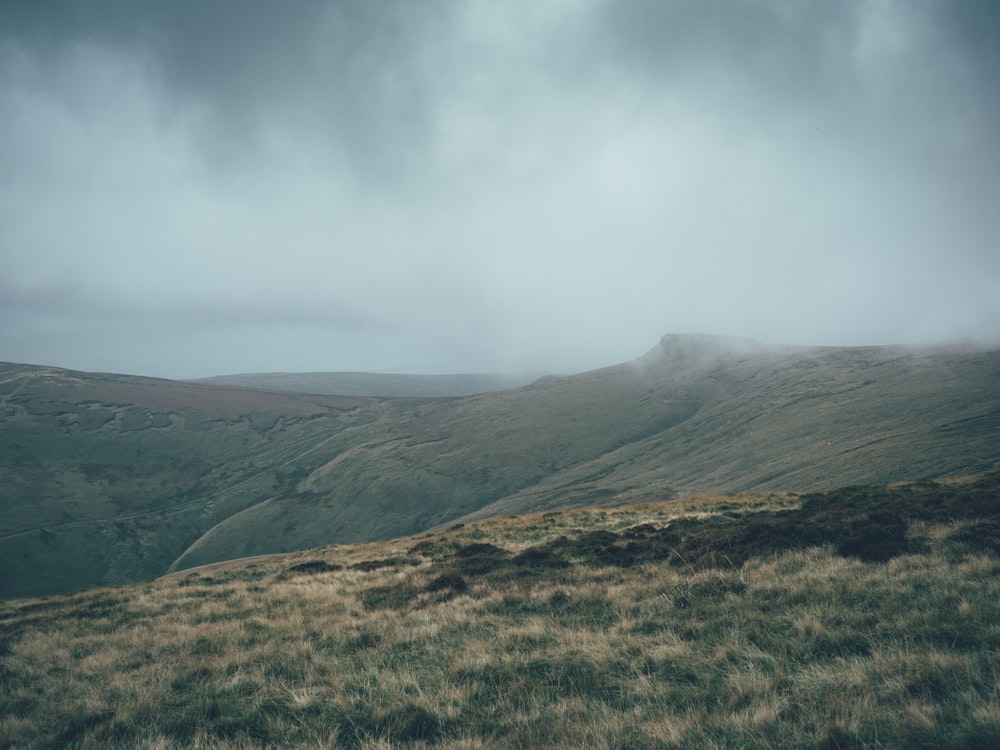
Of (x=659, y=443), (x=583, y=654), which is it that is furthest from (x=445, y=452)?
(x=583, y=654)

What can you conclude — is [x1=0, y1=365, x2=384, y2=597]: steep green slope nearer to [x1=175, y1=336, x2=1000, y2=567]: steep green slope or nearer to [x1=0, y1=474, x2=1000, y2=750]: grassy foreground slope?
[x1=175, y1=336, x2=1000, y2=567]: steep green slope

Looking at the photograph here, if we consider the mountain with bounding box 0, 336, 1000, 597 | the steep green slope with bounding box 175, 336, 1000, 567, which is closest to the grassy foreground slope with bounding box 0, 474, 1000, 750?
the steep green slope with bounding box 175, 336, 1000, 567

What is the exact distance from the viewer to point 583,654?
793cm

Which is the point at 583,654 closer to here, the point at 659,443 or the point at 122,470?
the point at 659,443

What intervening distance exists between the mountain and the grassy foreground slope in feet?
127

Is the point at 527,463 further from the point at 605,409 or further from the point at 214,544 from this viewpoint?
the point at 214,544

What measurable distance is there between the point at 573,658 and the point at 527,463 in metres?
121

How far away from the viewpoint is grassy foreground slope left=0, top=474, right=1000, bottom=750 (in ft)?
18.5

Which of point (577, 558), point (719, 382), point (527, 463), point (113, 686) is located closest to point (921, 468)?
point (577, 558)

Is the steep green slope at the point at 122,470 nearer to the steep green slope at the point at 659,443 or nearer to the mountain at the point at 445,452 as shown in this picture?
the mountain at the point at 445,452

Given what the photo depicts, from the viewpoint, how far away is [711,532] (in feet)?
54.2

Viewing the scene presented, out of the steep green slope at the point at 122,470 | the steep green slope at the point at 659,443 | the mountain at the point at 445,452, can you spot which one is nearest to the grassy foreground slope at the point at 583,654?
the steep green slope at the point at 659,443

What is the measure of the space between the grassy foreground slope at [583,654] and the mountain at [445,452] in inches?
1527

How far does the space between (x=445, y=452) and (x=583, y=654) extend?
13225 centimetres
